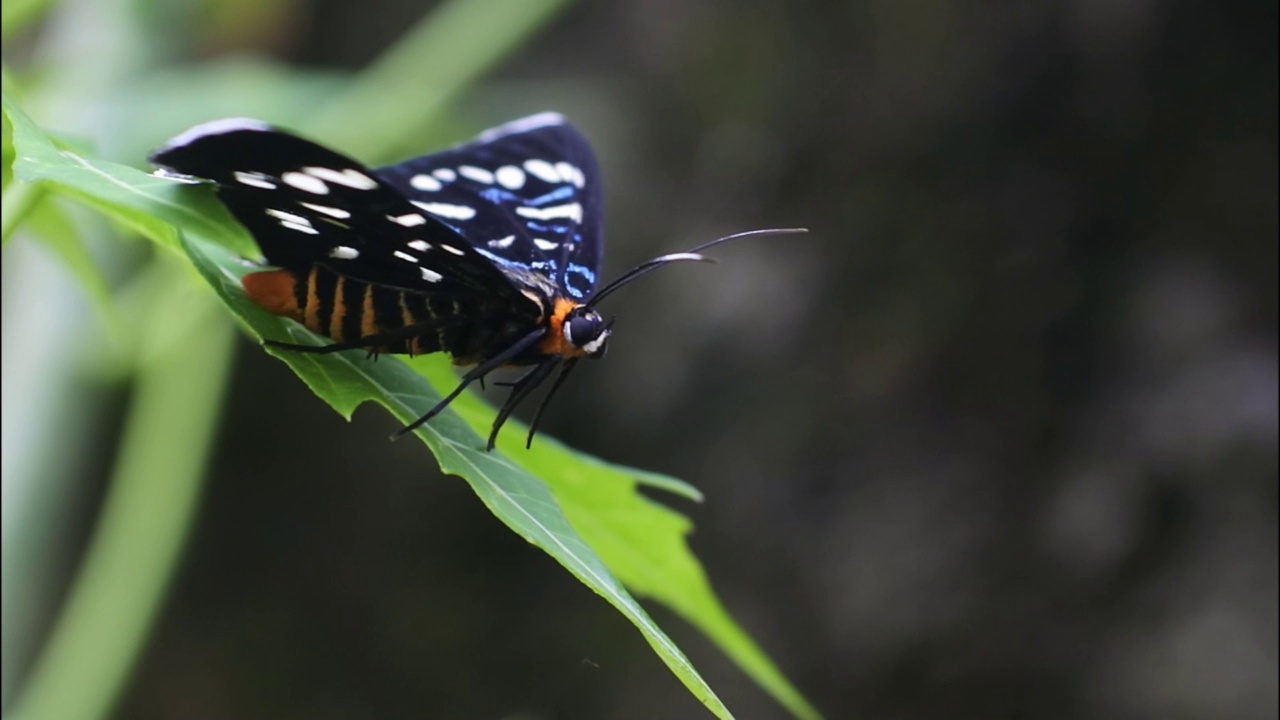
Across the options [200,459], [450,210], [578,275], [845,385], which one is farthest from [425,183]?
[845,385]

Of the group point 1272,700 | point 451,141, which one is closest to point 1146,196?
point 1272,700

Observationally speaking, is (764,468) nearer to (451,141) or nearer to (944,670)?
(944,670)

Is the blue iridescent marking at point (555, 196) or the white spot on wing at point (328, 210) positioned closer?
the white spot on wing at point (328, 210)

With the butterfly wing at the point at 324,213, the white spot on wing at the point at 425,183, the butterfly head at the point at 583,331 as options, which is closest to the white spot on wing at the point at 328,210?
the butterfly wing at the point at 324,213

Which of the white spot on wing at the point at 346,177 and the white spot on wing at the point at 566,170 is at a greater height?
the white spot on wing at the point at 346,177

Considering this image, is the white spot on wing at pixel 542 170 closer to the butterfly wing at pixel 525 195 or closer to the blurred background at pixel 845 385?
the butterfly wing at pixel 525 195

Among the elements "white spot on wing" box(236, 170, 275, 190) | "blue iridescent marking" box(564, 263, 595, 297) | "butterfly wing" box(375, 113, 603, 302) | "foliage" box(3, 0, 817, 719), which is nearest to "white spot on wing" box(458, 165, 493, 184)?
"butterfly wing" box(375, 113, 603, 302)

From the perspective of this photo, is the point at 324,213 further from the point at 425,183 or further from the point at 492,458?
the point at 425,183

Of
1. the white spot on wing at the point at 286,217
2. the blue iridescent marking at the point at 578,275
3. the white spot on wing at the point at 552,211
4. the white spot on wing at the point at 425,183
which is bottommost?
the blue iridescent marking at the point at 578,275
